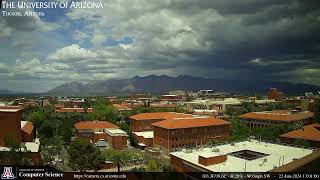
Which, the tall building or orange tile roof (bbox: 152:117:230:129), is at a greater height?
the tall building

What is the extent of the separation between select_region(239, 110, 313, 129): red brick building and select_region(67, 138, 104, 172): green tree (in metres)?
7.54

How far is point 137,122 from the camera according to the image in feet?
55.4

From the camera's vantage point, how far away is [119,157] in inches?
396

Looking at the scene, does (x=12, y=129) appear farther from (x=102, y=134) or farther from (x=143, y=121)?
(x=143, y=121)

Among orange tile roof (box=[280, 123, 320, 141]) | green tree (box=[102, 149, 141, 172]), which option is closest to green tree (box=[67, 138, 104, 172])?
green tree (box=[102, 149, 141, 172])

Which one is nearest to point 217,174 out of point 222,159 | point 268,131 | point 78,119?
point 222,159

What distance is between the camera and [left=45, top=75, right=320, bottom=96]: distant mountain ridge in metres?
11.0

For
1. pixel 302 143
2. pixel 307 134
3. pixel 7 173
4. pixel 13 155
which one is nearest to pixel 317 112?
pixel 307 134

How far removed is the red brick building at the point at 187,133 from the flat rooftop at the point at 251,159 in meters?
2.96

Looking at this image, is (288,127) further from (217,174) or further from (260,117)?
(217,174)

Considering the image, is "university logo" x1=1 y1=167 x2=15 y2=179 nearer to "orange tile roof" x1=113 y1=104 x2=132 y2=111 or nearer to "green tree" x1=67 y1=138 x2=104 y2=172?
"green tree" x1=67 y1=138 x2=104 y2=172

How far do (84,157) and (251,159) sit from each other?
4221mm

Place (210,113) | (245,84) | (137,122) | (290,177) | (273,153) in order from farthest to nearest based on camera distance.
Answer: (210,113) → (137,122) → (245,84) → (273,153) → (290,177)

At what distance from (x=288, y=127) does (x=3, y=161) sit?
9.33m
